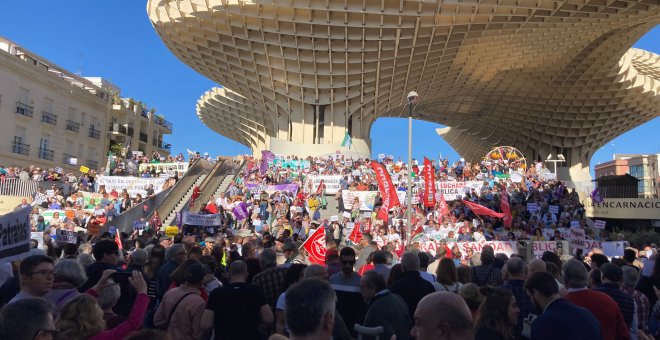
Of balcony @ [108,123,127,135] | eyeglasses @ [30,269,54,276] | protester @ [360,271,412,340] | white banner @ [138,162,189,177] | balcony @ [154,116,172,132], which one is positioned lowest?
protester @ [360,271,412,340]

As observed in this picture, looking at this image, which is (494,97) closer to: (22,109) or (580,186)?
(580,186)

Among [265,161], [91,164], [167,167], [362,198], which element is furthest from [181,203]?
[91,164]

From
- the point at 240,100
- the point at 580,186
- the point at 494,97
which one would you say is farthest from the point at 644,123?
the point at 240,100

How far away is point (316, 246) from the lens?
394 inches

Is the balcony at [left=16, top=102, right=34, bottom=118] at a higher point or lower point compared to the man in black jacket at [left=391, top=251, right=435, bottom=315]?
higher

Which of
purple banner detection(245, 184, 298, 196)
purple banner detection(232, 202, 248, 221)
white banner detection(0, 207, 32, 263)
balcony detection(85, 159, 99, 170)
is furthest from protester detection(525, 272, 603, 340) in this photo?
balcony detection(85, 159, 99, 170)

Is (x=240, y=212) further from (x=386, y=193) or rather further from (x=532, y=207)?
(x=532, y=207)

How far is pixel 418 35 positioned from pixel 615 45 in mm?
16563

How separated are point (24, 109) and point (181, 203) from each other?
60.8 ft

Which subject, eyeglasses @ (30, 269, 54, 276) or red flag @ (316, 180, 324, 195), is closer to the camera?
eyeglasses @ (30, 269, 54, 276)

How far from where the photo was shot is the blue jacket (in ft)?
10.6

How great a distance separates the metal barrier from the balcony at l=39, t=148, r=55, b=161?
13.8 m

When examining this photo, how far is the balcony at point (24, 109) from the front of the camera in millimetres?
33625

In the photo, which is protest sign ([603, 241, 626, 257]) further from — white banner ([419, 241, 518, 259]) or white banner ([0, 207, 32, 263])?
white banner ([0, 207, 32, 263])
